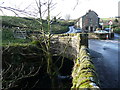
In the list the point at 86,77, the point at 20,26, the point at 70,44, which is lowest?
the point at 86,77

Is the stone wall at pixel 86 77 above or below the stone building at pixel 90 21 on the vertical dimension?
below

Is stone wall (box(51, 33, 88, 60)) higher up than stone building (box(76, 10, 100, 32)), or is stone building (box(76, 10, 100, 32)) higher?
stone building (box(76, 10, 100, 32))

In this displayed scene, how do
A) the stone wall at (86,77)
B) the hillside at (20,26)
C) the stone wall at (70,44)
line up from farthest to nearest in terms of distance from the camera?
1. the stone wall at (70,44)
2. the hillside at (20,26)
3. the stone wall at (86,77)

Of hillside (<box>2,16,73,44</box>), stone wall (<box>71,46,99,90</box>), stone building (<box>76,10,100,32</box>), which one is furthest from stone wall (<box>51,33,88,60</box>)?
stone building (<box>76,10,100,32</box>)

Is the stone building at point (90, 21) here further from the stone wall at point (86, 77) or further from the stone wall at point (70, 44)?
the stone wall at point (86, 77)

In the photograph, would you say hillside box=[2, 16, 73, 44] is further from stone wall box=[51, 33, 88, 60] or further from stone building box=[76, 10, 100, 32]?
stone building box=[76, 10, 100, 32]

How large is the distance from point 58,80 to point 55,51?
3837 mm

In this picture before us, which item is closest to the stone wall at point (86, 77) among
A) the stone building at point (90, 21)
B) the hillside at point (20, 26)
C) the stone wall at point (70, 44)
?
the hillside at point (20, 26)

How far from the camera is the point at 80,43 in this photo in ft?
29.8

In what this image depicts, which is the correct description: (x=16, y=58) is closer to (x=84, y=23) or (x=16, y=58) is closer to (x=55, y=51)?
(x=55, y=51)

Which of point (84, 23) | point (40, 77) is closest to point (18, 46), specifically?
point (40, 77)

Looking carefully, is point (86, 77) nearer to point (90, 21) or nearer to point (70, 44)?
point (70, 44)

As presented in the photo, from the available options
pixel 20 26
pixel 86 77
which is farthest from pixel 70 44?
pixel 86 77

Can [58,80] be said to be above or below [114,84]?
below
